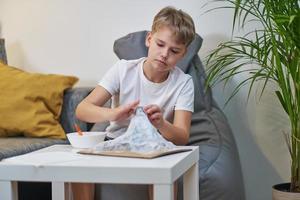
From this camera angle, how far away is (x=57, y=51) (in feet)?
8.54

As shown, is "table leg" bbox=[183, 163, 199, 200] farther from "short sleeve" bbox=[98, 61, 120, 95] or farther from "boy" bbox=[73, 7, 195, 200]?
"short sleeve" bbox=[98, 61, 120, 95]

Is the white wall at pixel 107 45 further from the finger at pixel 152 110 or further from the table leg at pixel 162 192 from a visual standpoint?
the table leg at pixel 162 192

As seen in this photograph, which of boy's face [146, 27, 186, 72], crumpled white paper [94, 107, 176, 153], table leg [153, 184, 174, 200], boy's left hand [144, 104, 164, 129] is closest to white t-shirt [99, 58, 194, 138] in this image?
boy's face [146, 27, 186, 72]

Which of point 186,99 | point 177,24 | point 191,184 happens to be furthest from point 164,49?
point 191,184

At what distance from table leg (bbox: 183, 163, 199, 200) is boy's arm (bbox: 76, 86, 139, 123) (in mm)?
247

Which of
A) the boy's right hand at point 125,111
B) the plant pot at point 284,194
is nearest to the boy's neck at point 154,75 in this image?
the boy's right hand at point 125,111

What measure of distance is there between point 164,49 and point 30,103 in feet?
2.50

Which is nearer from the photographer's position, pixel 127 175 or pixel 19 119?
pixel 127 175

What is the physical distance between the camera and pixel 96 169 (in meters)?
1.14

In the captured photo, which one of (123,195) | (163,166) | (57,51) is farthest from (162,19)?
(57,51)

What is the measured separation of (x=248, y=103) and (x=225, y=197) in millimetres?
797

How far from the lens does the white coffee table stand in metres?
1.12

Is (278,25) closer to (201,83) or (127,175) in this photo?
(201,83)

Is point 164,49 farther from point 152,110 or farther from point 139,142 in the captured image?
point 139,142
